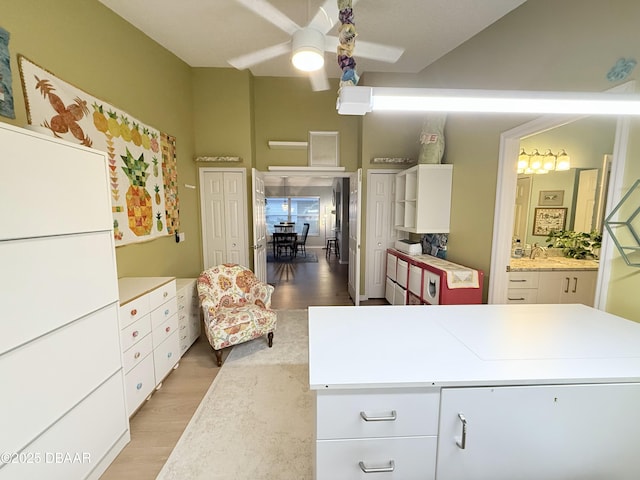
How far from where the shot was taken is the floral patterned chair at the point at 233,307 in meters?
2.46

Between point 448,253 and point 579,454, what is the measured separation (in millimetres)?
2446

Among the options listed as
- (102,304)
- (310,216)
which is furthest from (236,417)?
(310,216)

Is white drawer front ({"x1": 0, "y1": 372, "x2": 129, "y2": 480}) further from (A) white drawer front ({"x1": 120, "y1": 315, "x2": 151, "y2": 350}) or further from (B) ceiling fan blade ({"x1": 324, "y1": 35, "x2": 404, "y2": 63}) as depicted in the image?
(B) ceiling fan blade ({"x1": 324, "y1": 35, "x2": 404, "y2": 63})

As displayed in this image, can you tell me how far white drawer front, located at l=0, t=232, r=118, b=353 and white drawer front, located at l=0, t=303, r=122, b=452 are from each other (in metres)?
0.06

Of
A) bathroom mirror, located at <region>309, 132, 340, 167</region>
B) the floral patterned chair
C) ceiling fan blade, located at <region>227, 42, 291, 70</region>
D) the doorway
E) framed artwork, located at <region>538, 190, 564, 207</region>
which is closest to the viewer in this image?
ceiling fan blade, located at <region>227, 42, 291, 70</region>

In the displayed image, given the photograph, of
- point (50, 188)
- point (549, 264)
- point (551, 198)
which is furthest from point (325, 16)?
point (551, 198)

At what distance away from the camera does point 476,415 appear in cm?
96

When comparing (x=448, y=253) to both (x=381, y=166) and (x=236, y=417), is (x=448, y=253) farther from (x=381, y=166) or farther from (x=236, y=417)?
(x=236, y=417)

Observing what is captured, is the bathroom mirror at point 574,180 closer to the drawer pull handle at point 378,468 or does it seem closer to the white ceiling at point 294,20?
Answer: the white ceiling at point 294,20

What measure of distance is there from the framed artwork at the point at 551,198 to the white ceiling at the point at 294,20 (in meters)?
2.05

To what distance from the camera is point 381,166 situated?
399 cm

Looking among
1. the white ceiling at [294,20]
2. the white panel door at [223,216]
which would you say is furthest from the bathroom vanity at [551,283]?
the white panel door at [223,216]

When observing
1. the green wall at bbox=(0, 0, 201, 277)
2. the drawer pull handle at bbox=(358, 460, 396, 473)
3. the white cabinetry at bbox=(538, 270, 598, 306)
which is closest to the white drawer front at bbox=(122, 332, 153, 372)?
the green wall at bbox=(0, 0, 201, 277)

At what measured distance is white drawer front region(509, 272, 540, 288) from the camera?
2479 mm
